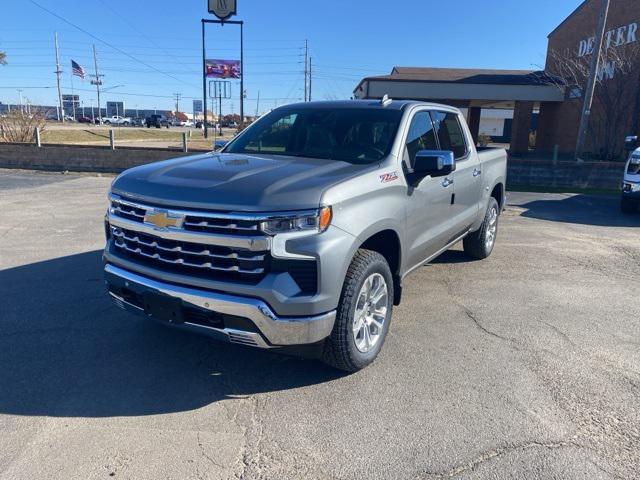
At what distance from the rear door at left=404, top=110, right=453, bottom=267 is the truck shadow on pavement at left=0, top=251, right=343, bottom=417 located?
1321 millimetres

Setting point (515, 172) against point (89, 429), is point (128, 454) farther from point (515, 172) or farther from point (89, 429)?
point (515, 172)

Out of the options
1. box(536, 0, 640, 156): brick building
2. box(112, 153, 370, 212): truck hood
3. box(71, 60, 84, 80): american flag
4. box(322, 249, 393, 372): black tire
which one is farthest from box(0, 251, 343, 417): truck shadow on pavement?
box(71, 60, 84, 80): american flag

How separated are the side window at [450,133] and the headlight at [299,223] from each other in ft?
7.90

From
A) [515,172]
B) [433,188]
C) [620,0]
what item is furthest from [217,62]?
[433,188]

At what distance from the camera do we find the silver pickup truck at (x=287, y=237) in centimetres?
297

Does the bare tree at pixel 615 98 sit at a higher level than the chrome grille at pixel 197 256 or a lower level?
higher

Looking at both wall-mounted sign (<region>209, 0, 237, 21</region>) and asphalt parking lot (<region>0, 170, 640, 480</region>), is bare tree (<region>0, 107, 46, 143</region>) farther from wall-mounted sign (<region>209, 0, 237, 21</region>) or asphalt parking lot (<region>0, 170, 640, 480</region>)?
asphalt parking lot (<region>0, 170, 640, 480</region>)

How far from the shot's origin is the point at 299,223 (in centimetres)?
299

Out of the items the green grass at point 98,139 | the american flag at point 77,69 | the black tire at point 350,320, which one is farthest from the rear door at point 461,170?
the american flag at point 77,69

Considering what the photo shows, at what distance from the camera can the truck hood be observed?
A: 2.99 metres

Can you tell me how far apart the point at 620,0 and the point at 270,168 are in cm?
2884

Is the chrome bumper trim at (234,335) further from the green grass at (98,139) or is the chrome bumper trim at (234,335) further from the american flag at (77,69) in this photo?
the american flag at (77,69)

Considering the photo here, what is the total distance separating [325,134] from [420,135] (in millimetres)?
851

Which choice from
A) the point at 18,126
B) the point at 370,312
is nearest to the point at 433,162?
the point at 370,312
